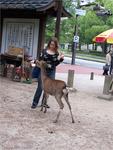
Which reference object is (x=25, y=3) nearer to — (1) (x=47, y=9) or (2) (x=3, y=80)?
(1) (x=47, y=9)

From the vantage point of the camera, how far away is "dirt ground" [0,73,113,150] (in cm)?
711

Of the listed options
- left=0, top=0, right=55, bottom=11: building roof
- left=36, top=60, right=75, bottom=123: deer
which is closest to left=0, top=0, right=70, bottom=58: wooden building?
left=0, top=0, right=55, bottom=11: building roof

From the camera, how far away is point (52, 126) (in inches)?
329

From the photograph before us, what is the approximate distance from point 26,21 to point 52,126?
9228 mm

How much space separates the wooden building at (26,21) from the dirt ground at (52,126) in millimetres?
4449

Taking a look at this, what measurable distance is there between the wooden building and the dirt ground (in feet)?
14.6

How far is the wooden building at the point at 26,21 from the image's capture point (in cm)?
1598

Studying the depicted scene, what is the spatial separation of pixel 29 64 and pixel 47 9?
6.97ft

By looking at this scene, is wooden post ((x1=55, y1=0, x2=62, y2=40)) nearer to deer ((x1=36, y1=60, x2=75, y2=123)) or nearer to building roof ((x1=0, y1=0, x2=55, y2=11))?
building roof ((x1=0, y1=0, x2=55, y2=11))

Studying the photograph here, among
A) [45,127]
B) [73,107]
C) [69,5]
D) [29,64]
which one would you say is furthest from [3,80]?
[69,5]

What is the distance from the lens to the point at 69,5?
36594mm

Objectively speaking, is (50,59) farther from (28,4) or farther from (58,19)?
(28,4)

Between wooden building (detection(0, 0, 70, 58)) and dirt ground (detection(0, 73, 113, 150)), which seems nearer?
dirt ground (detection(0, 73, 113, 150))

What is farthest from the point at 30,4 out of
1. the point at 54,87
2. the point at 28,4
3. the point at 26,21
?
the point at 54,87
